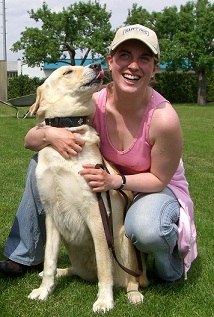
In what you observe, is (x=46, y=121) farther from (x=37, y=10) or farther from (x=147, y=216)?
(x=37, y=10)

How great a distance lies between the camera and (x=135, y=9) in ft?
108

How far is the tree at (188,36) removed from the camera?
29.6 m

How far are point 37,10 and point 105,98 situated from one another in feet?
107

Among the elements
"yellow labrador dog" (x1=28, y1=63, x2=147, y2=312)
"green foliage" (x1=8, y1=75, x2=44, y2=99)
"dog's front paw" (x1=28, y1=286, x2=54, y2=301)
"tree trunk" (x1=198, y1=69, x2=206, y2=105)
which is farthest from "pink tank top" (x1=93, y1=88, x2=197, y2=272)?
"green foliage" (x1=8, y1=75, x2=44, y2=99)

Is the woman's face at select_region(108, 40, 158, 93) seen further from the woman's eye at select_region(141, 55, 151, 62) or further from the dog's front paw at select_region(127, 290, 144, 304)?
the dog's front paw at select_region(127, 290, 144, 304)

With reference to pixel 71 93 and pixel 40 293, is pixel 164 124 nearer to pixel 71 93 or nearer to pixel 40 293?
pixel 71 93

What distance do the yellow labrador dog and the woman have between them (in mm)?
84

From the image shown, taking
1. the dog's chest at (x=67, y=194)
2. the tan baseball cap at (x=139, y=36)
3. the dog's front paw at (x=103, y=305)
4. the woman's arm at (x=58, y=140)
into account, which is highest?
the tan baseball cap at (x=139, y=36)

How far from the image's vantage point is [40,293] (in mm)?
2652

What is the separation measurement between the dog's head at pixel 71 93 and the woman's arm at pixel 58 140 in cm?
11

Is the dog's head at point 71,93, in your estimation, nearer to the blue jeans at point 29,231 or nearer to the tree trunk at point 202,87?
the blue jeans at point 29,231

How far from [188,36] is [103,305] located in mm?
30039

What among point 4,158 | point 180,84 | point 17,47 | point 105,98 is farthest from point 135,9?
point 105,98

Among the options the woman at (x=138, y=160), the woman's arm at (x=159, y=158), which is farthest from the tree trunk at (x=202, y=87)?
the woman's arm at (x=159, y=158)
